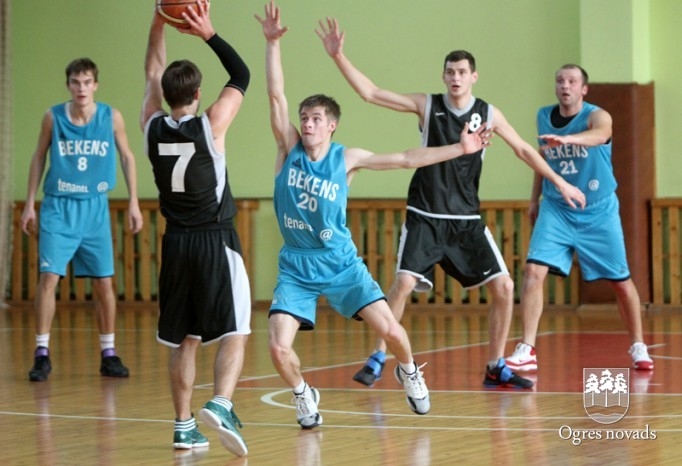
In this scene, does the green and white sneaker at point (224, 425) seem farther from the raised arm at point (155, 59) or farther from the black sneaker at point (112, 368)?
the black sneaker at point (112, 368)

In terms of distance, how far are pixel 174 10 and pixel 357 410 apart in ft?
7.52

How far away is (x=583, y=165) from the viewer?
27.5 feet

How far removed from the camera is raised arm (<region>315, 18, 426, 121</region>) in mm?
6980

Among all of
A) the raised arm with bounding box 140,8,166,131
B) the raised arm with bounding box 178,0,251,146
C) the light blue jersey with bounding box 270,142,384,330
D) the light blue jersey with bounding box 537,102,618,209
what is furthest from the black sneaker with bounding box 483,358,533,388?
the raised arm with bounding box 140,8,166,131

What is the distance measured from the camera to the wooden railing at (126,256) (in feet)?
46.9

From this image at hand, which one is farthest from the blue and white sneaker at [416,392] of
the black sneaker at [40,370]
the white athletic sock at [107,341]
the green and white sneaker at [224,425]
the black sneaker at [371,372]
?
the black sneaker at [40,370]

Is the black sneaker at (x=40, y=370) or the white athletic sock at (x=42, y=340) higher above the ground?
the white athletic sock at (x=42, y=340)

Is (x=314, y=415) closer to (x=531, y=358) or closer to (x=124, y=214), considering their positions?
(x=531, y=358)

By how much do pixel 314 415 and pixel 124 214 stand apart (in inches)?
345

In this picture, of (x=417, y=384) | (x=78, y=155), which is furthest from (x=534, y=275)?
(x=78, y=155)

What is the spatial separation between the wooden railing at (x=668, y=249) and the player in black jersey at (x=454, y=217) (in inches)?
216

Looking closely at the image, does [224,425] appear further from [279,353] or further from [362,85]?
[362,85]

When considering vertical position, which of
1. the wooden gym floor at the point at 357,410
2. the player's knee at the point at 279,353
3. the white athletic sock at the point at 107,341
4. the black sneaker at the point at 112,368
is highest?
the player's knee at the point at 279,353

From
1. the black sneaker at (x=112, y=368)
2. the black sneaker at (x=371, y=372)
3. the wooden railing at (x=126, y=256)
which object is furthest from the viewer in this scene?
the wooden railing at (x=126, y=256)
